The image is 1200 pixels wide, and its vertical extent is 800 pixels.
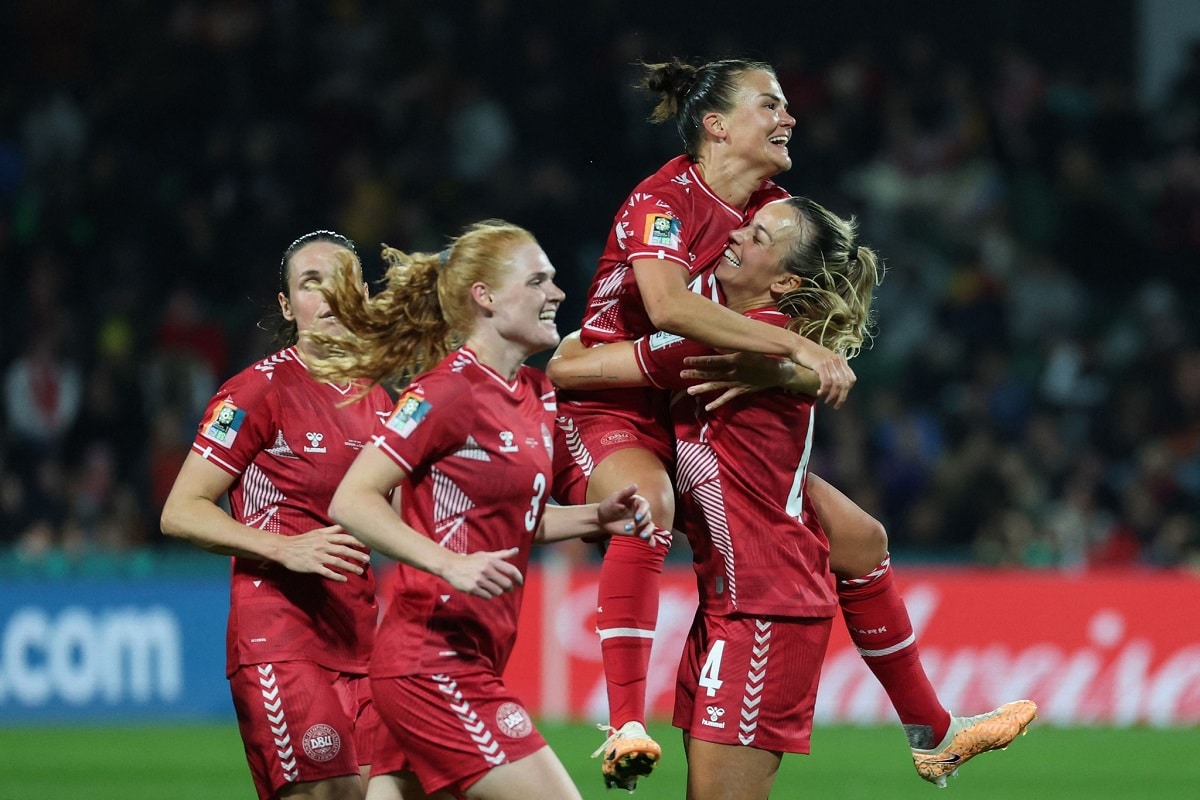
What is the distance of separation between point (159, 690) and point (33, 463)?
79.0 inches

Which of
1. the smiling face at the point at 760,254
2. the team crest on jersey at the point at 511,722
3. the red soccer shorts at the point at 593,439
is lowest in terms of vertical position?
the team crest on jersey at the point at 511,722

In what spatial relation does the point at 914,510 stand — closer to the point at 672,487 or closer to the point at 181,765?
the point at 181,765

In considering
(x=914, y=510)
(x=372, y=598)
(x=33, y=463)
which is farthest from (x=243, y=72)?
(x=372, y=598)

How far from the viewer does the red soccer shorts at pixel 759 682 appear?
16.7 feet

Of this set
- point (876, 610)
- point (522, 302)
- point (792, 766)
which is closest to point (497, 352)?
point (522, 302)

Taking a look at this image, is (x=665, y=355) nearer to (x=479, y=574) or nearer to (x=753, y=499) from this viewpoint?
(x=753, y=499)

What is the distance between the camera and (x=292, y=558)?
5039 mm

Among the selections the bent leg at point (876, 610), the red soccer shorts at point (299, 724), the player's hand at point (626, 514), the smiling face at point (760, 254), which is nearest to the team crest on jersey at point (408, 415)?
the player's hand at point (626, 514)

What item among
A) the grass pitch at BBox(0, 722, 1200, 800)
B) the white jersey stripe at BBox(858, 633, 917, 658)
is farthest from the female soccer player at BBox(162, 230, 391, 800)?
the grass pitch at BBox(0, 722, 1200, 800)

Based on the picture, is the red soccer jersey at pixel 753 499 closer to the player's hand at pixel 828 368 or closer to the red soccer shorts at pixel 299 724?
the player's hand at pixel 828 368

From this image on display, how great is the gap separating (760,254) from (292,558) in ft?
5.28

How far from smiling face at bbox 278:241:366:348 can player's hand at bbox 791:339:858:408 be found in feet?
4.48

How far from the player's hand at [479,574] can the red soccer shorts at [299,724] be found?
3.46ft

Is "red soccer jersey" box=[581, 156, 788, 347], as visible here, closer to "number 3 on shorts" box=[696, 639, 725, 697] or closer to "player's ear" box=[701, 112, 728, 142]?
"player's ear" box=[701, 112, 728, 142]
